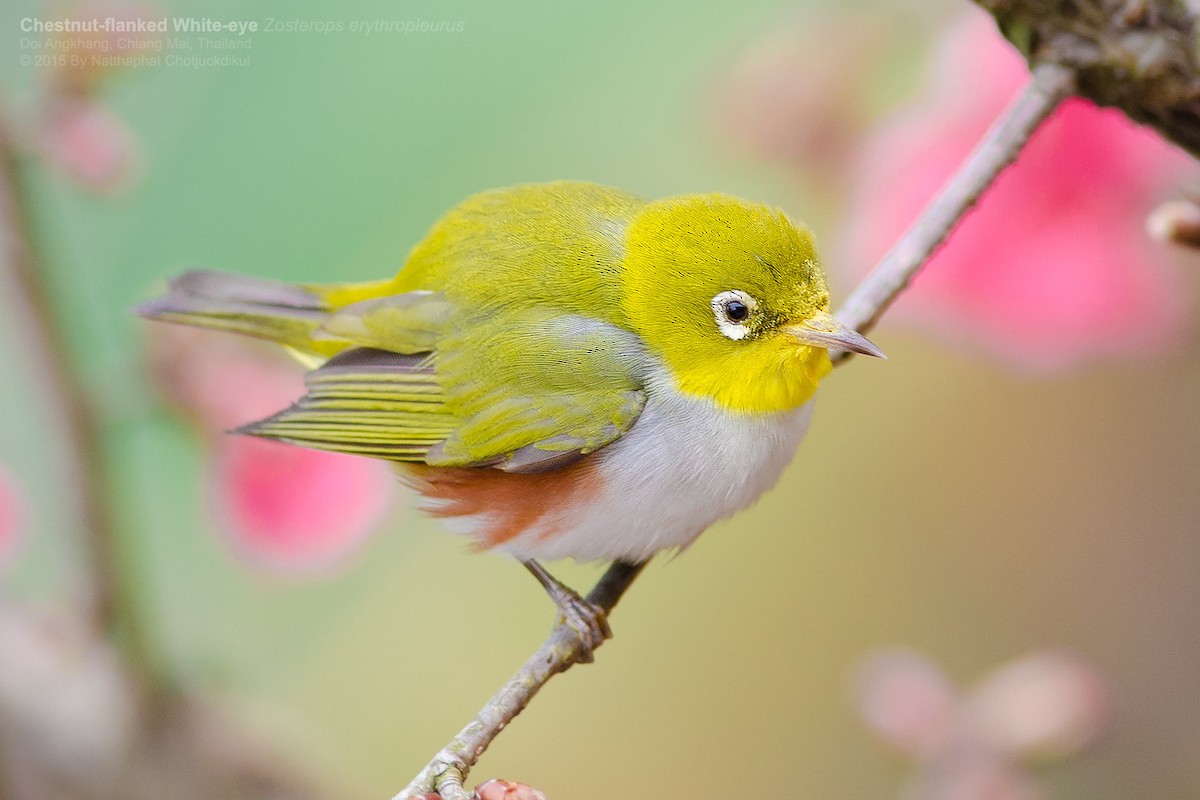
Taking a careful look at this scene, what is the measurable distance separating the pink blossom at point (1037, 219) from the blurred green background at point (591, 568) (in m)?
0.84

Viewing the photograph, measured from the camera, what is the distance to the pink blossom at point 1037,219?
1852 mm

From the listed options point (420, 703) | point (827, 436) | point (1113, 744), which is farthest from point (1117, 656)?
point (420, 703)

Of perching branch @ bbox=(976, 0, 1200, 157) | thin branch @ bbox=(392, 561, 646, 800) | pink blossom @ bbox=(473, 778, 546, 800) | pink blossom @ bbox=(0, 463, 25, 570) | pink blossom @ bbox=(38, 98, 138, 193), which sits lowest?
pink blossom @ bbox=(0, 463, 25, 570)

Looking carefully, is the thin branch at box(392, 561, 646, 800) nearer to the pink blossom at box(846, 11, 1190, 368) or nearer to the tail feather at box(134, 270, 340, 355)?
the tail feather at box(134, 270, 340, 355)

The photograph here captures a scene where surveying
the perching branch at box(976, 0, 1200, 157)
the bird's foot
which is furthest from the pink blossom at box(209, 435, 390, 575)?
the perching branch at box(976, 0, 1200, 157)

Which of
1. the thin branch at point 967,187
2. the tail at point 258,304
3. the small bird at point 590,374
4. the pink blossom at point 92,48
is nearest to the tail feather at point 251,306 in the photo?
the tail at point 258,304

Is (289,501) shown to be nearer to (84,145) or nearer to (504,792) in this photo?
(84,145)

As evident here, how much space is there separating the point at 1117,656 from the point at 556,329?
187cm

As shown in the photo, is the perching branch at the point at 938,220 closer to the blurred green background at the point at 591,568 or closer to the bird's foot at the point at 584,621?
the bird's foot at the point at 584,621

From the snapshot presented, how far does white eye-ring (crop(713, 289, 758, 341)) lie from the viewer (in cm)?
149

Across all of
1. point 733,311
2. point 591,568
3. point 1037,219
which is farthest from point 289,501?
point 1037,219

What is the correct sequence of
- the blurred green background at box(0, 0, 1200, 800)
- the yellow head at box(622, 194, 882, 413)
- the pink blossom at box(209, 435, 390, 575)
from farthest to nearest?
the blurred green background at box(0, 0, 1200, 800) → the pink blossom at box(209, 435, 390, 575) → the yellow head at box(622, 194, 882, 413)

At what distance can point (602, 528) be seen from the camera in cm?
157

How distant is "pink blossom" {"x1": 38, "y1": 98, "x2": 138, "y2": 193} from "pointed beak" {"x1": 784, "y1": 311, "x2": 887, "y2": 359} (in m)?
1.07
